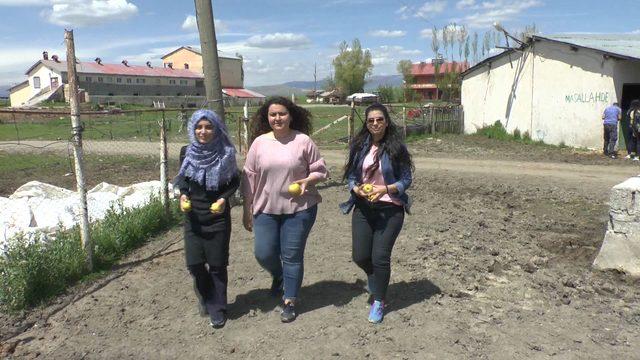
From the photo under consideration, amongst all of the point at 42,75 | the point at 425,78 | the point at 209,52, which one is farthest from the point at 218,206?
the point at 425,78

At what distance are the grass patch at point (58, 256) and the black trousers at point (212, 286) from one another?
1568 mm

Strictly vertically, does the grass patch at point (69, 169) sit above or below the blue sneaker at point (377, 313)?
above

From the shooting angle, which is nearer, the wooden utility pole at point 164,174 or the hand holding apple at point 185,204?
the hand holding apple at point 185,204

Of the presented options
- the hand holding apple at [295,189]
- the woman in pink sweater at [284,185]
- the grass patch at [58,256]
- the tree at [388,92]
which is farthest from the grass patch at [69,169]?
the tree at [388,92]

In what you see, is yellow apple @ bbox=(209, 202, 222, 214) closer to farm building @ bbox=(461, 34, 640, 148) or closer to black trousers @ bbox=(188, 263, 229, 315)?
black trousers @ bbox=(188, 263, 229, 315)

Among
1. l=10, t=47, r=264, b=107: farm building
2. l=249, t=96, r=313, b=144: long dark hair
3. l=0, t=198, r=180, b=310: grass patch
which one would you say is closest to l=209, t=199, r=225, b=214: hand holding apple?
l=249, t=96, r=313, b=144: long dark hair

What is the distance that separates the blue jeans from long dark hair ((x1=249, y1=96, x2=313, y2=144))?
631mm

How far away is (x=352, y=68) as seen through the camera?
89188 mm

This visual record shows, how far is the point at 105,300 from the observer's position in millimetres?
4598

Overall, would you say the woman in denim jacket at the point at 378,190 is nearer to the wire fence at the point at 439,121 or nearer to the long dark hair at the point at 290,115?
the long dark hair at the point at 290,115

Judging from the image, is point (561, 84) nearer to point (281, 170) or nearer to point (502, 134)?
point (502, 134)

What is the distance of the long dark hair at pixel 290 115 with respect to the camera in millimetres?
3912

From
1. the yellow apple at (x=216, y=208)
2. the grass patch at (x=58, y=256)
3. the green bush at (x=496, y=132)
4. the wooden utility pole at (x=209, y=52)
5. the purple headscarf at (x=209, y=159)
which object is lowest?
the grass patch at (x=58, y=256)

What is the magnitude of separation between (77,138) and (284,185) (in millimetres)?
2396
